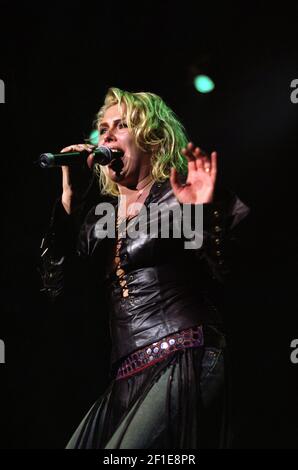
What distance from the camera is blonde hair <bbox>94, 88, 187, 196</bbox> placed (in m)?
2.21

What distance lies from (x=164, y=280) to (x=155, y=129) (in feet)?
2.10

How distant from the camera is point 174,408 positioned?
1.76 meters

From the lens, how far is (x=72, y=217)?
226 cm

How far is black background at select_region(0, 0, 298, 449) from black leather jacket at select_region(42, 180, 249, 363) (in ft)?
3.71

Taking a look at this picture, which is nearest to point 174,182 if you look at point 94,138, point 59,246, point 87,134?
Answer: point 59,246

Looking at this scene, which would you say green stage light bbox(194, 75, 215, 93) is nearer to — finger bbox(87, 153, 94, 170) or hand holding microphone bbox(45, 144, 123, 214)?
hand holding microphone bbox(45, 144, 123, 214)

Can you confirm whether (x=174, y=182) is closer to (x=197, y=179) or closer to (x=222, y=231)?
(x=197, y=179)

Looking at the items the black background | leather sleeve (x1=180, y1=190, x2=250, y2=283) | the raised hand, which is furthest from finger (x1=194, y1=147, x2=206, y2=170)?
the black background

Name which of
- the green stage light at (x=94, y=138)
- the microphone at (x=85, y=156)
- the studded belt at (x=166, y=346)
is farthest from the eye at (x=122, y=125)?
the studded belt at (x=166, y=346)

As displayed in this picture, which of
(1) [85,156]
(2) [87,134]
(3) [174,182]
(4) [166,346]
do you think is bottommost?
(4) [166,346]

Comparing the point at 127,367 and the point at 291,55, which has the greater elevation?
the point at 291,55
